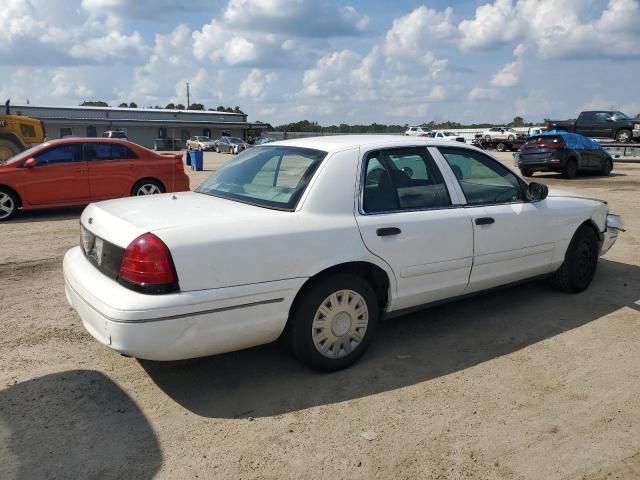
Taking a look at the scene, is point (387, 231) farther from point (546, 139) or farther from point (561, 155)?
point (546, 139)

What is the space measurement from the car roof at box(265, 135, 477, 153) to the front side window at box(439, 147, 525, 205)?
0.33ft

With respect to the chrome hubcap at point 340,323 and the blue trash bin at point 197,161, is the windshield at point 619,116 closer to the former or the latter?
the blue trash bin at point 197,161

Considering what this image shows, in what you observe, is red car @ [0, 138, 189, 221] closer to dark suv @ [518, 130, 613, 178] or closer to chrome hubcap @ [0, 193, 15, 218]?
chrome hubcap @ [0, 193, 15, 218]

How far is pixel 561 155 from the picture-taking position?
1720 centimetres

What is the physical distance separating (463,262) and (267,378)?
1740 mm

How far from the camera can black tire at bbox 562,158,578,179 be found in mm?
17375

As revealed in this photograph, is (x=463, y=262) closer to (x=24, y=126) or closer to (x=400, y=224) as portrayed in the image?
(x=400, y=224)

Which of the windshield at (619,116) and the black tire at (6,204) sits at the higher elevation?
the windshield at (619,116)

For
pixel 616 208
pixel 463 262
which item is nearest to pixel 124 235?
pixel 463 262

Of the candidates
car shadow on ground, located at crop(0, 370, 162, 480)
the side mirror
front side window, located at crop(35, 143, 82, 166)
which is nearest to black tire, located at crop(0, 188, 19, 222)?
front side window, located at crop(35, 143, 82, 166)

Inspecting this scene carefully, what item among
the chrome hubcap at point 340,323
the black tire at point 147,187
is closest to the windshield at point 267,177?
the chrome hubcap at point 340,323

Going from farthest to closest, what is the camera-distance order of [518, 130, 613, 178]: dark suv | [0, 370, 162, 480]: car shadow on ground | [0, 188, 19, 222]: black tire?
[518, 130, 613, 178]: dark suv
[0, 188, 19, 222]: black tire
[0, 370, 162, 480]: car shadow on ground

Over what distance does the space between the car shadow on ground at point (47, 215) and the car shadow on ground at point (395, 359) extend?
7.24 meters

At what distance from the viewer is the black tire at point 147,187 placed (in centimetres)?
1047
